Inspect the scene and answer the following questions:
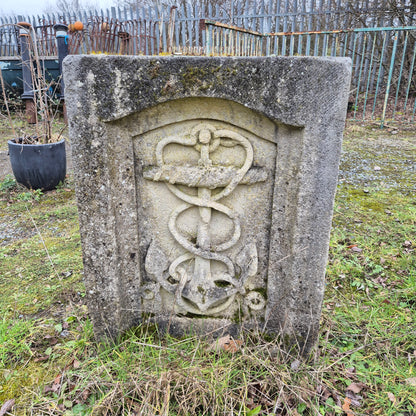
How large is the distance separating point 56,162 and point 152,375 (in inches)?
138

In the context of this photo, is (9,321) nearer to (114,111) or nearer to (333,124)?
(114,111)

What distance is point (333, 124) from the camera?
164cm

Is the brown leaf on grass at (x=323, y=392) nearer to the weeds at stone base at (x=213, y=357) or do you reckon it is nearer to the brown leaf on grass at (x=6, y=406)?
the weeds at stone base at (x=213, y=357)

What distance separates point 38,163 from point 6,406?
319cm

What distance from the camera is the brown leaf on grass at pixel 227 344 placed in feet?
6.45

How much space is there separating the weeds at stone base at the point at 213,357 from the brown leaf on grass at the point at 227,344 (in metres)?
0.03

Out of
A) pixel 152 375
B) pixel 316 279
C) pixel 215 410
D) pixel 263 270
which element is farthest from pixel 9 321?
pixel 316 279

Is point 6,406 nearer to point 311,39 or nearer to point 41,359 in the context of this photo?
point 41,359

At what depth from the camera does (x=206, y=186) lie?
1.87m

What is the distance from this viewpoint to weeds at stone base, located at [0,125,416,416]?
5.67 feet

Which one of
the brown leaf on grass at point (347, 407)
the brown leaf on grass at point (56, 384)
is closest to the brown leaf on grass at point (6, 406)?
the brown leaf on grass at point (56, 384)

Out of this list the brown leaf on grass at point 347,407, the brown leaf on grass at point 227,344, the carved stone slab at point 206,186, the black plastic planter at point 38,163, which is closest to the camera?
the carved stone slab at point 206,186

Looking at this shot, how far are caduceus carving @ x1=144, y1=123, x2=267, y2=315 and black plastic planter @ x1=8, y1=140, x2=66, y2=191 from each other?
300cm

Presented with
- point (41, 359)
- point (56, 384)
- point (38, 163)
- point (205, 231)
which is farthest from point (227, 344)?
point (38, 163)
